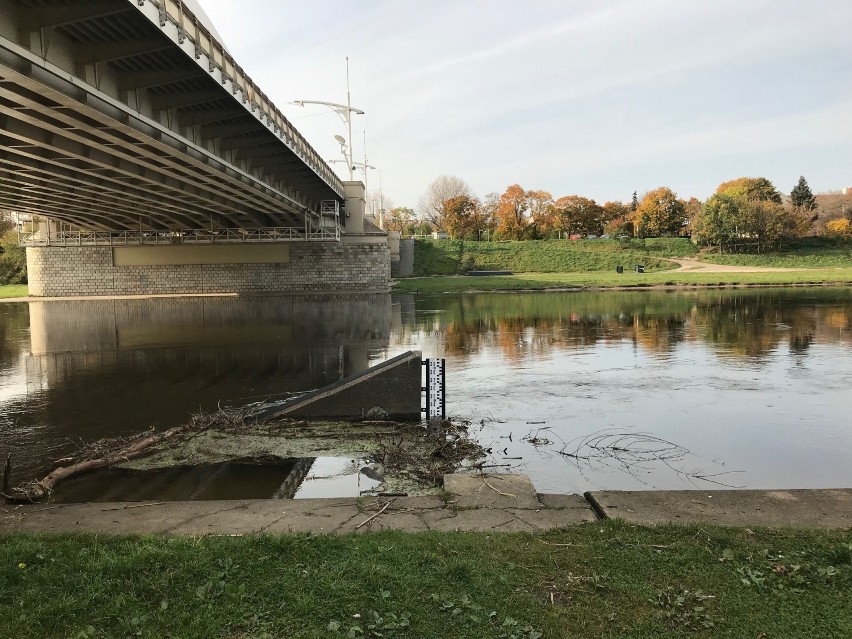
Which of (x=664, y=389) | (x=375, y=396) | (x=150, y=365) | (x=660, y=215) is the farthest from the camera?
(x=660, y=215)

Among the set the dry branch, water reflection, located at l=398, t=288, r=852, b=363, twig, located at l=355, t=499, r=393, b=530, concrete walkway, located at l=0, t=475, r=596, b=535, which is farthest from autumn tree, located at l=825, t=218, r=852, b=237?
twig, located at l=355, t=499, r=393, b=530

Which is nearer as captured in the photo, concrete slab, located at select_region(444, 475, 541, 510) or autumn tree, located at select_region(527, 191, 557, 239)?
concrete slab, located at select_region(444, 475, 541, 510)

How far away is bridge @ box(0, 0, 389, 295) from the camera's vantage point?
1559cm

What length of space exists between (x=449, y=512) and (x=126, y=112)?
1708 cm

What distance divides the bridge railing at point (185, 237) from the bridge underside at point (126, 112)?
12.8 meters

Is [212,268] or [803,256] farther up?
[803,256]

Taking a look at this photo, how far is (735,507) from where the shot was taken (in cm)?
618

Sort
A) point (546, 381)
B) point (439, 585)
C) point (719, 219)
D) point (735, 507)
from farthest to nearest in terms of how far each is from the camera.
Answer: point (719, 219), point (546, 381), point (735, 507), point (439, 585)

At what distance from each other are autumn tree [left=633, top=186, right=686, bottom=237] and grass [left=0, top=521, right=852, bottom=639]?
99183 mm

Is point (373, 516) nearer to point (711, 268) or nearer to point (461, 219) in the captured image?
point (711, 268)

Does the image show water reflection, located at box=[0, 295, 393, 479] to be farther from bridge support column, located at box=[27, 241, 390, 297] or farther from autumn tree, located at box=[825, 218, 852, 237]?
autumn tree, located at box=[825, 218, 852, 237]

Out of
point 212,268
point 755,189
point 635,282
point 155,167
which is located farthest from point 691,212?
point 155,167

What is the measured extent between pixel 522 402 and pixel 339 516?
7326 millimetres

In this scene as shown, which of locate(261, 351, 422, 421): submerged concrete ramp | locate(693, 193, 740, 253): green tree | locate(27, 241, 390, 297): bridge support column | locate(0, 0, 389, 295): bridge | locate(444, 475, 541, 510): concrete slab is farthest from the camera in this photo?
locate(693, 193, 740, 253): green tree
